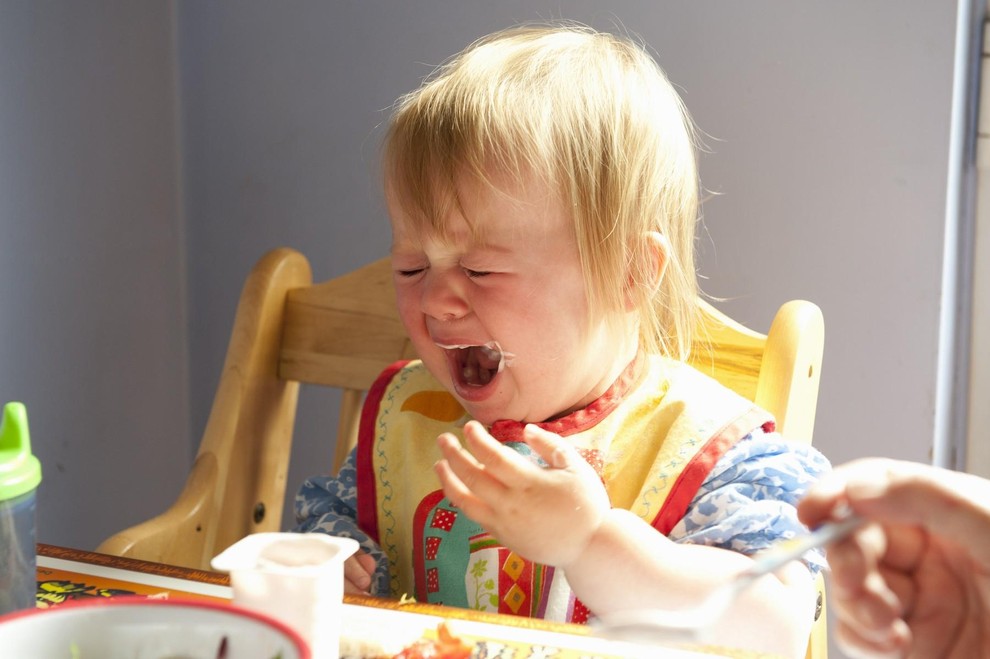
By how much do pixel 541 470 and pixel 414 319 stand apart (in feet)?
0.87

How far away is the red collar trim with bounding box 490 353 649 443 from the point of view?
3.01ft

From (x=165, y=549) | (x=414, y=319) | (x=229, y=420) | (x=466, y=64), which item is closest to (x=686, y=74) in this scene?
(x=466, y=64)

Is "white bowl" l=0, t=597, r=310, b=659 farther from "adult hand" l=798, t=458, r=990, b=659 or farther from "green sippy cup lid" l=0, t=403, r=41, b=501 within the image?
"adult hand" l=798, t=458, r=990, b=659

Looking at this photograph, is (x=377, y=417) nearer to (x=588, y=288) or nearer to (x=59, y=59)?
(x=588, y=288)

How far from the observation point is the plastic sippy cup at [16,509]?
56 cm

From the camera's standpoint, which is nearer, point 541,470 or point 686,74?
point 541,470

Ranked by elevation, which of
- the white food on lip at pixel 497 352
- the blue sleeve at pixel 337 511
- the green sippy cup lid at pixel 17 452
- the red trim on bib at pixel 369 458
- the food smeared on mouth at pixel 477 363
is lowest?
the blue sleeve at pixel 337 511

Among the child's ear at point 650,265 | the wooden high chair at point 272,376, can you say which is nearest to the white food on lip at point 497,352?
the child's ear at point 650,265

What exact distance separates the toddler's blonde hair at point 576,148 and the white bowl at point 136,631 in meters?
0.44

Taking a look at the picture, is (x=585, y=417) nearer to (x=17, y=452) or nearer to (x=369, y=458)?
(x=369, y=458)

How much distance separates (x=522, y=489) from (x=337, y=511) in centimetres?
39

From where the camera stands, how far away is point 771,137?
1186 millimetres

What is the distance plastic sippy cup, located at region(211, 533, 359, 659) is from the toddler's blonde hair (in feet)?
1.14

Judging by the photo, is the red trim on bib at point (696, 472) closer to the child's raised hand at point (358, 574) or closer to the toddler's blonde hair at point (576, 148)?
the toddler's blonde hair at point (576, 148)
